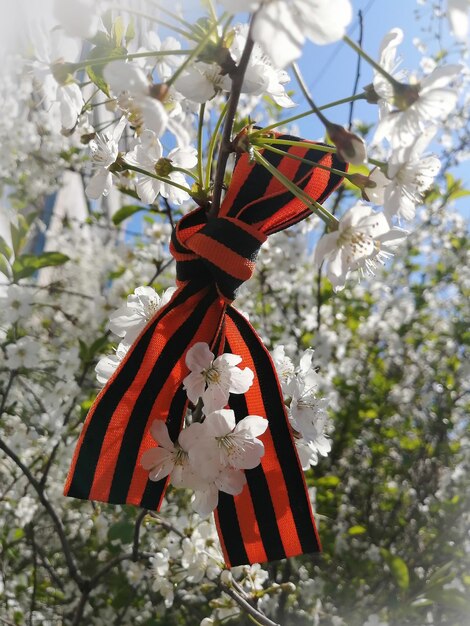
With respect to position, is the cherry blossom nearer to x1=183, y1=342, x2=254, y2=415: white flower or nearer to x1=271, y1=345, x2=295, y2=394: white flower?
x1=183, y1=342, x2=254, y2=415: white flower

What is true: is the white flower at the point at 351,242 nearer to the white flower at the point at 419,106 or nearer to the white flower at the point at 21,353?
the white flower at the point at 419,106

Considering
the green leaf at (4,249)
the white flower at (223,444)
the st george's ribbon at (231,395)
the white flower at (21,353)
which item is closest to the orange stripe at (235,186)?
the st george's ribbon at (231,395)

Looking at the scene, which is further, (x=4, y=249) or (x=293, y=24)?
(x=4, y=249)

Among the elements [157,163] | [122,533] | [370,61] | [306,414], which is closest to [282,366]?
[306,414]

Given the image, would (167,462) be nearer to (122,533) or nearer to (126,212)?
(122,533)

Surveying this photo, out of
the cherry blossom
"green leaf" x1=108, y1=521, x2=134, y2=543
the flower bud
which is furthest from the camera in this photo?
"green leaf" x1=108, y1=521, x2=134, y2=543

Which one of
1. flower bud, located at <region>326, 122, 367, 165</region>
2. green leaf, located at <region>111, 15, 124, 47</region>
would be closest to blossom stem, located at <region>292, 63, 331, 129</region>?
flower bud, located at <region>326, 122, 367, 165</region>

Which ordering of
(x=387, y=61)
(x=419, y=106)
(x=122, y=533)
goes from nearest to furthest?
(x=419, y=106) < (x=387, y=61) < (x=122, y=533)

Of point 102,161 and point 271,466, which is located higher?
point 102,161
